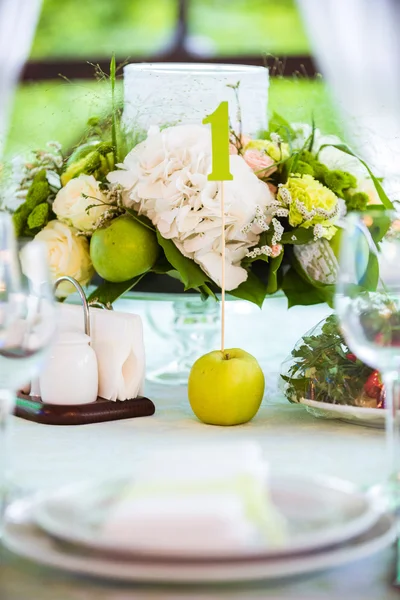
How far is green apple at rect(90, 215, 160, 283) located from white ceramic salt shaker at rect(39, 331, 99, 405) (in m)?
0.15

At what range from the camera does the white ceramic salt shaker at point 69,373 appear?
1317mm

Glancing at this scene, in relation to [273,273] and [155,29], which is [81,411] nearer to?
[273,273]

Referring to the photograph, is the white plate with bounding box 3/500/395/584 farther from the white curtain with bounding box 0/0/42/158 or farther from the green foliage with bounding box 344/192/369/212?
the white curtain with bounding box 0/0/42/158

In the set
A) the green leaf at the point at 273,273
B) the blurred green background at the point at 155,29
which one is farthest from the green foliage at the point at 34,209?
the blurred green background at the point at 155,29

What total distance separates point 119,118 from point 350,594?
3.15 feet

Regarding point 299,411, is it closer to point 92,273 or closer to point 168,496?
point 92,273

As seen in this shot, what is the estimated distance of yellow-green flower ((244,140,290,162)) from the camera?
5.02 ft

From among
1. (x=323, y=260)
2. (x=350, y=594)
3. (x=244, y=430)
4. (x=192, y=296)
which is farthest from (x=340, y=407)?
(x=350, y=594)

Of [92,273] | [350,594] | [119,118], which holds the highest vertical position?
[119,118]

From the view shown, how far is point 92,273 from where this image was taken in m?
1.58

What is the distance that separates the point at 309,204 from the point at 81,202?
0.35 m

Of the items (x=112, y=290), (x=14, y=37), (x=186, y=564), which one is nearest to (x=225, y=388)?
(x=112, y=290)

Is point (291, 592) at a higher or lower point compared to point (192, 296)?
lower

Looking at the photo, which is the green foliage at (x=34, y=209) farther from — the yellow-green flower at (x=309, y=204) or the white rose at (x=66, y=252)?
the yellow-green flower at (x=309, y=204)
